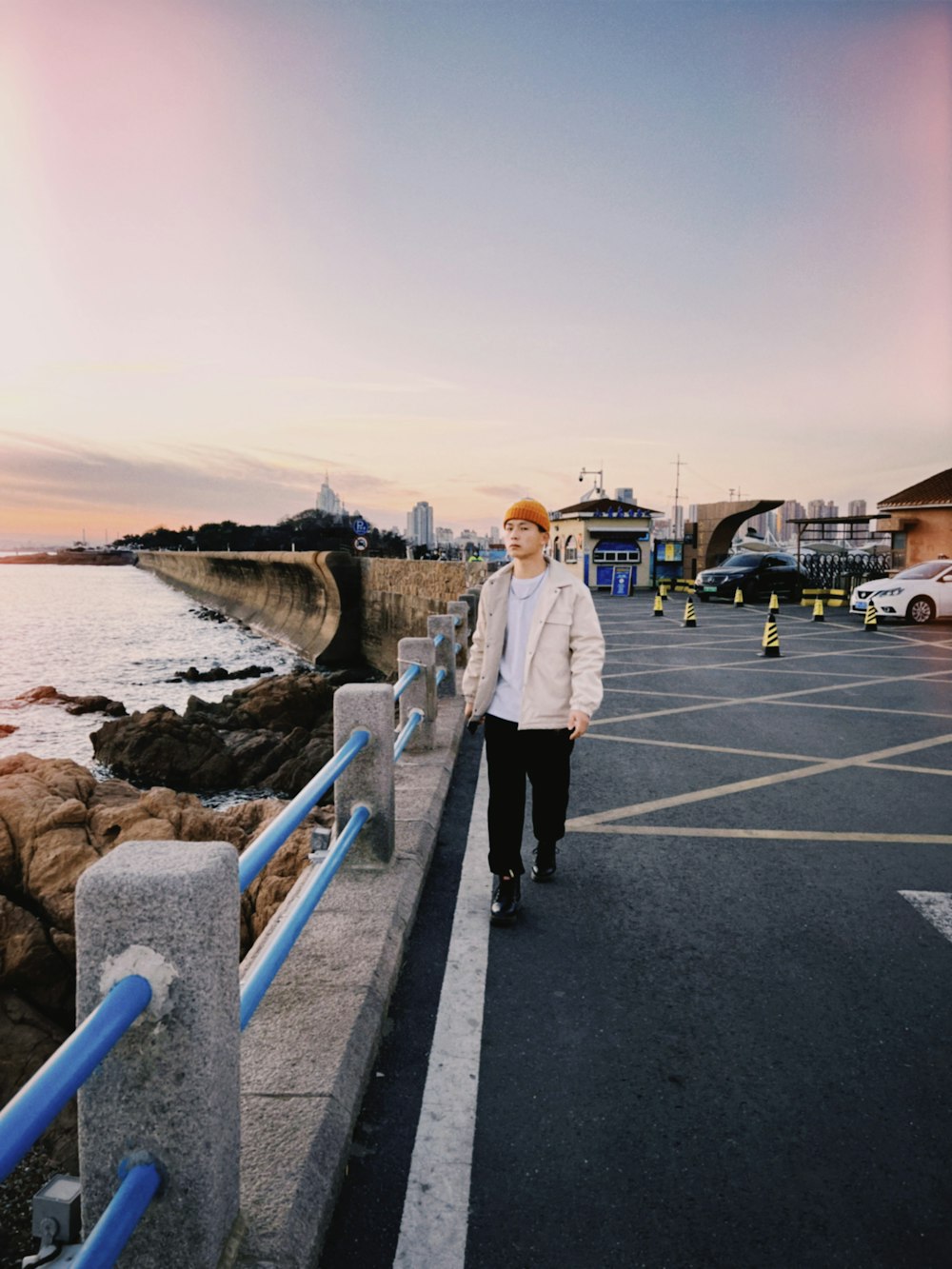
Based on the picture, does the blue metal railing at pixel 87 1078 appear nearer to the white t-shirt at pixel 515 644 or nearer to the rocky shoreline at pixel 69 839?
the white t-shirt at pixel 515 644

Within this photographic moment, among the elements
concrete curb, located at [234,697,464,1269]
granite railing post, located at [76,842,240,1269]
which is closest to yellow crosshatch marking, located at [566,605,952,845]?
concrete curb, located at [234,697,464,1269]

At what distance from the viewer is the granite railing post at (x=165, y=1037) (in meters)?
1.43

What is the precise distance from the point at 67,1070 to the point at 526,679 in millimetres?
2525

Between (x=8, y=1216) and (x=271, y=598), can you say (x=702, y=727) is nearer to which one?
(x=8, y=1216)

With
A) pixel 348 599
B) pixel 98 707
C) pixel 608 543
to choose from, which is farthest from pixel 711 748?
pixel 608 543

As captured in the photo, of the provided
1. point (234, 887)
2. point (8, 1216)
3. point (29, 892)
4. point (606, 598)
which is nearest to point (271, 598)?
point (606, 598)

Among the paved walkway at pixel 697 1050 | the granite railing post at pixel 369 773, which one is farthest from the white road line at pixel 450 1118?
the granite railing post at pixel 369 773

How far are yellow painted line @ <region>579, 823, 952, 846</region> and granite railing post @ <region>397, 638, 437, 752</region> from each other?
170 cm

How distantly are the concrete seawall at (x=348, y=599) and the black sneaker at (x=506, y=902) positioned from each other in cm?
1545

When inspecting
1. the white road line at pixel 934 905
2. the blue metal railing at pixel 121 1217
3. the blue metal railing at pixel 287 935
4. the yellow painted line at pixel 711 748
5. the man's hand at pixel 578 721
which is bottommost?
the white road line at pixel 934 905

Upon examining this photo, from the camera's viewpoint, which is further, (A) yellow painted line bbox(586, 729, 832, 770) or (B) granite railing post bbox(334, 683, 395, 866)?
(A) yellow painted line bbox(586, 729, 832, 770)

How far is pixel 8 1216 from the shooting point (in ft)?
14.2

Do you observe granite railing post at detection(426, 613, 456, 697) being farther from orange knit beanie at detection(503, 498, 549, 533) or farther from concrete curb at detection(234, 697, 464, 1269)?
orange knit beanie at detection(503, 498, 549, 533)

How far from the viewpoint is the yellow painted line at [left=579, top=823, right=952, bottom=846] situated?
15.6 feet
